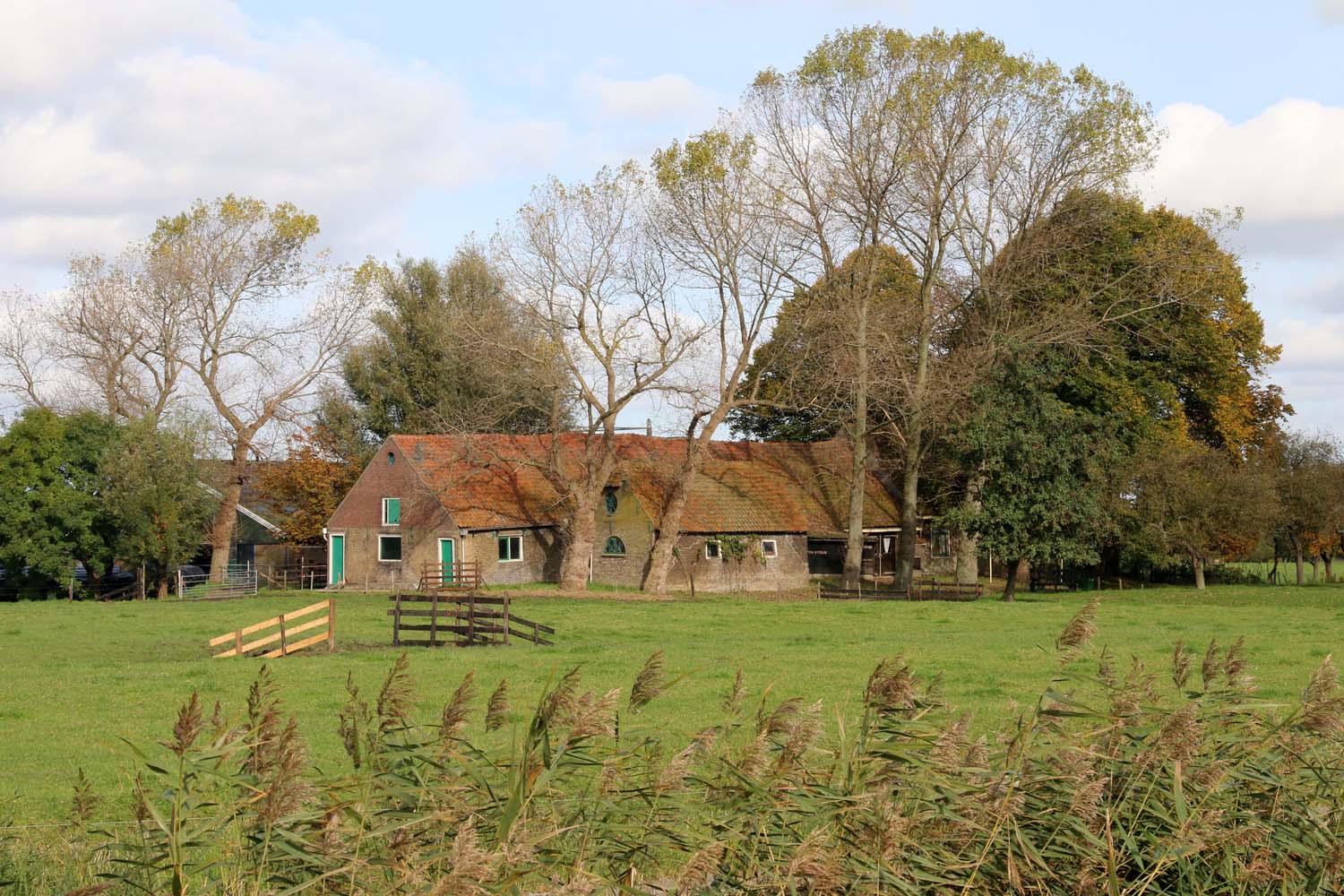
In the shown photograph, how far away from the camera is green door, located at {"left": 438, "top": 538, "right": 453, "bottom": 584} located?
2041 inches

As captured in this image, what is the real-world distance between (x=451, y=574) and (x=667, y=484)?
9.78m

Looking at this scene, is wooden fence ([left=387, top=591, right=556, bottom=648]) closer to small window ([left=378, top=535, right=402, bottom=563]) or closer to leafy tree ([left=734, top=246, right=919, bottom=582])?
leafy tree ([left=734, top=246, right=919, bottom=582])

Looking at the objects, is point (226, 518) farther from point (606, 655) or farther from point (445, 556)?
point (606, 655)

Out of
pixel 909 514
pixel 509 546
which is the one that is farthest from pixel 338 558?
pixel 909 514

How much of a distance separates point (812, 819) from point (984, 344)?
1702 inches

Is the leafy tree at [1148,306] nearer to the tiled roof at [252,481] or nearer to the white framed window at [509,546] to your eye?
the white framed window at [509,546]

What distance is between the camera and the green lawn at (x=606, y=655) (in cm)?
1658

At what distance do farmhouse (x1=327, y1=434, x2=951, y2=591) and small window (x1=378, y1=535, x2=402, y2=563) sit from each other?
56 millimetres

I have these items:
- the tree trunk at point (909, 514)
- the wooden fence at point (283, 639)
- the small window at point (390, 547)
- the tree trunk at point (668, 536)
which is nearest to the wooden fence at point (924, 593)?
the tree trunk at point (909, 514)

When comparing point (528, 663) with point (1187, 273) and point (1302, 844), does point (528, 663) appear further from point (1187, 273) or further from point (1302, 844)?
point (1187, 273)

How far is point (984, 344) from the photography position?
4678 cm

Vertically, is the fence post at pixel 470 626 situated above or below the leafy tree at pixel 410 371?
below

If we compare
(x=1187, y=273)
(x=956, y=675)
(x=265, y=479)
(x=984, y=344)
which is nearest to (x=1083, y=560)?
(x=984, y=344)

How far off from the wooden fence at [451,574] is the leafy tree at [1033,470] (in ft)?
64.4
